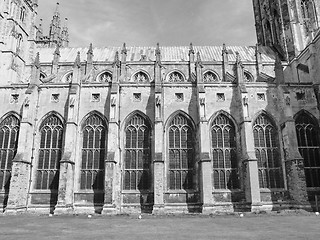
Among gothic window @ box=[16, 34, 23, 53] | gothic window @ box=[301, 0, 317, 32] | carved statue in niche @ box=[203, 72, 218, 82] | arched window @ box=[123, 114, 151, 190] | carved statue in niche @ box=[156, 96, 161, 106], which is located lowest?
arched window @ box=[123, 114, 151, 190]

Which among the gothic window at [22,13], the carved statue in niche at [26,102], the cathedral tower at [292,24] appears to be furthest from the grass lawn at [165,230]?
the gothic window at [22,13]

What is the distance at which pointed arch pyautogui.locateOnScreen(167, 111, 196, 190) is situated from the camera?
91.1 feet

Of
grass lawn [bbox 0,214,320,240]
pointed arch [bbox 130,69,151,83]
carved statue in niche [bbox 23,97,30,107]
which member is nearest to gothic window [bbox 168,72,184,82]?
pointed arch [bbox 130,69,151,83]

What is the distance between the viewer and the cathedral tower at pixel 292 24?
38.8 metres

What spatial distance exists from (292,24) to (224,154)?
22894 millimetres

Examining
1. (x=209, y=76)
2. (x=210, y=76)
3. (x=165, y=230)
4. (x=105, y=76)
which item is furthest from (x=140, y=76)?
(x=165, y=230)

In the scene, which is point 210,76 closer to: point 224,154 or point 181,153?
point 224,154

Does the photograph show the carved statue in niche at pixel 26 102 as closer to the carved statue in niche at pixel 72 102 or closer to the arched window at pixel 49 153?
the arched window at pixel 49 153

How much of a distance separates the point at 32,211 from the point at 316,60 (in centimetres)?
3346

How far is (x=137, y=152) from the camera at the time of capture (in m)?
28.5

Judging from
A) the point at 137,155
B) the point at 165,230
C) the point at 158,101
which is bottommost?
the point at 165,230

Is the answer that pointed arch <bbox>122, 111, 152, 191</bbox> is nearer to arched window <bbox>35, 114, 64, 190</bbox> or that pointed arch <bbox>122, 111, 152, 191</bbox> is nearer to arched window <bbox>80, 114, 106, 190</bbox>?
arched window <bbox>80, 114, 106, 190</bbox>

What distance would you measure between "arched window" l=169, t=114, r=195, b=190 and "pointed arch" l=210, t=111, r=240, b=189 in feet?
7.47

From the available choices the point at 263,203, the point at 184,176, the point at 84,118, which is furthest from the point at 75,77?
the point at 263,203
